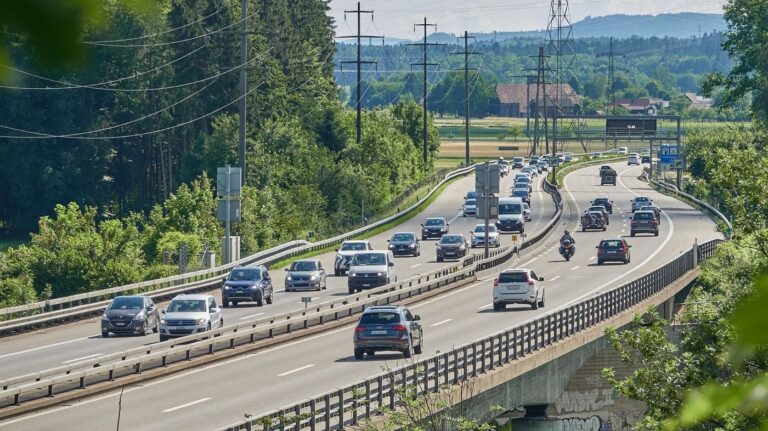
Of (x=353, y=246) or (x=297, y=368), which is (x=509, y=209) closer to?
(x=353, y=246)

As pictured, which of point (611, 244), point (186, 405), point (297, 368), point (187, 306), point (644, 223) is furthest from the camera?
point (644, 223)

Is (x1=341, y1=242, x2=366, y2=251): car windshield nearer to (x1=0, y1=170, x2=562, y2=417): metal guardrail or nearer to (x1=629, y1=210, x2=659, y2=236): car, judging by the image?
(x1=0, y1=170, x2=562, y2=417): metal guardrail

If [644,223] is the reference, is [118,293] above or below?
above

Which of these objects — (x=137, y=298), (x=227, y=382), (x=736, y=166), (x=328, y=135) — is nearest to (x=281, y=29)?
(x=328, y=135)

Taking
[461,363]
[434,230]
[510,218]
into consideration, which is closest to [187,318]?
[461,363]

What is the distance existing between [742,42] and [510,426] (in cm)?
5861

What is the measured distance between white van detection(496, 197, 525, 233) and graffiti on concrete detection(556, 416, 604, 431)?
149 ft

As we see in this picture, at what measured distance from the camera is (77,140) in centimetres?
12531

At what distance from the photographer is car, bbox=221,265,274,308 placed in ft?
171

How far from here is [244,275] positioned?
174 feet

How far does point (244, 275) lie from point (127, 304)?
378 inches

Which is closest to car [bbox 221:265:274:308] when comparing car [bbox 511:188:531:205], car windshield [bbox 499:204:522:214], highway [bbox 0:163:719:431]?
highway [bbox 0:163:719:431]

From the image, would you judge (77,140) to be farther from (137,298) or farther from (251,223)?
(137,298)

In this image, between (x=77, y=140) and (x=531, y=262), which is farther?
(x=77, y=140)
